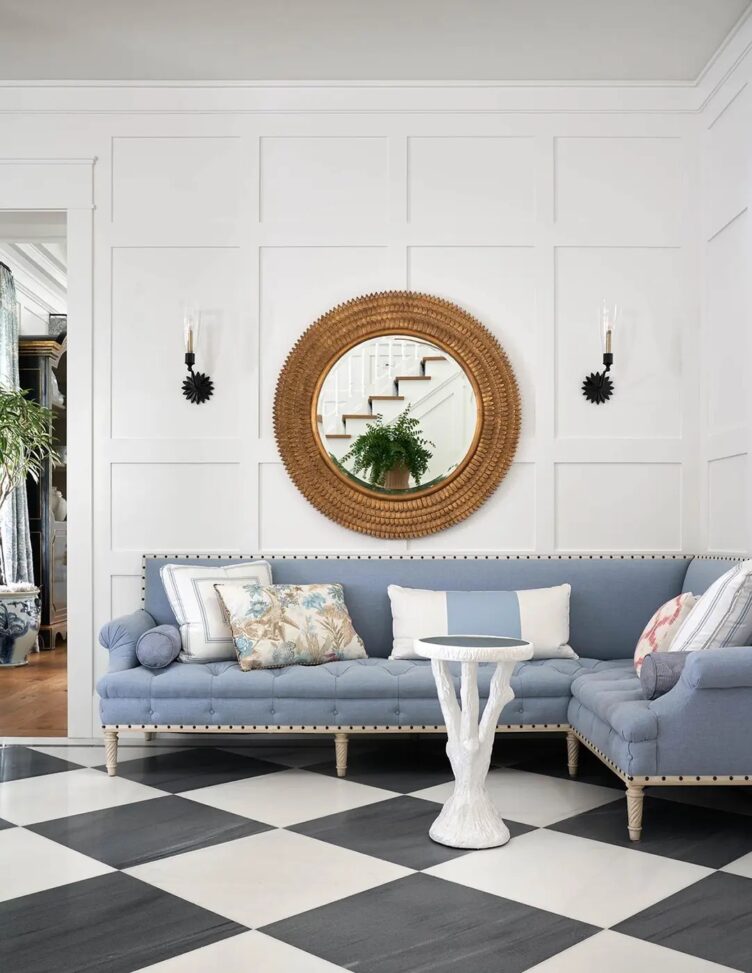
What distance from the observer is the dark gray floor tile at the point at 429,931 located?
2211 millimetres

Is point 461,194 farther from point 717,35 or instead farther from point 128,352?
point 128,352

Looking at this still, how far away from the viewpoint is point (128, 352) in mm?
4559

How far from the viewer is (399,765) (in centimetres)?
404

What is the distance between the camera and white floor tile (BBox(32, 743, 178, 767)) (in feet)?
13.5

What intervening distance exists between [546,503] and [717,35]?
2174 millimetres

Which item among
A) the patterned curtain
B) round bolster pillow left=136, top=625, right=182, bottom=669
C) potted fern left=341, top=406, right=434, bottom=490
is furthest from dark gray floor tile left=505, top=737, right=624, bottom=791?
the patterned curtain

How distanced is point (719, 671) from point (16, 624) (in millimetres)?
5179

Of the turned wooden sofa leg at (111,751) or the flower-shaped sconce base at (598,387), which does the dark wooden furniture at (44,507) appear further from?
the flower-shaped sconce base at (598,387)

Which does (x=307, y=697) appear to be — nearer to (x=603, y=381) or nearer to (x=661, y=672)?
(x=661, y=672)

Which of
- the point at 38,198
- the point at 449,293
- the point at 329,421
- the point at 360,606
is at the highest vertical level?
the point at 38,198

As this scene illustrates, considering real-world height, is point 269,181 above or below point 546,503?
above

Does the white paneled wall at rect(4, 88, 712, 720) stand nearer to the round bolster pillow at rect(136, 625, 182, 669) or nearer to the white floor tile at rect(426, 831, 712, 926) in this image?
the round bolster pillow at rect(136, 625, 182, 669)

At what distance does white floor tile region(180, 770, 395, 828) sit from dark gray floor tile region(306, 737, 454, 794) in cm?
10

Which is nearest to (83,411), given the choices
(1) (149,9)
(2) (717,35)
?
(1) (149,9)
